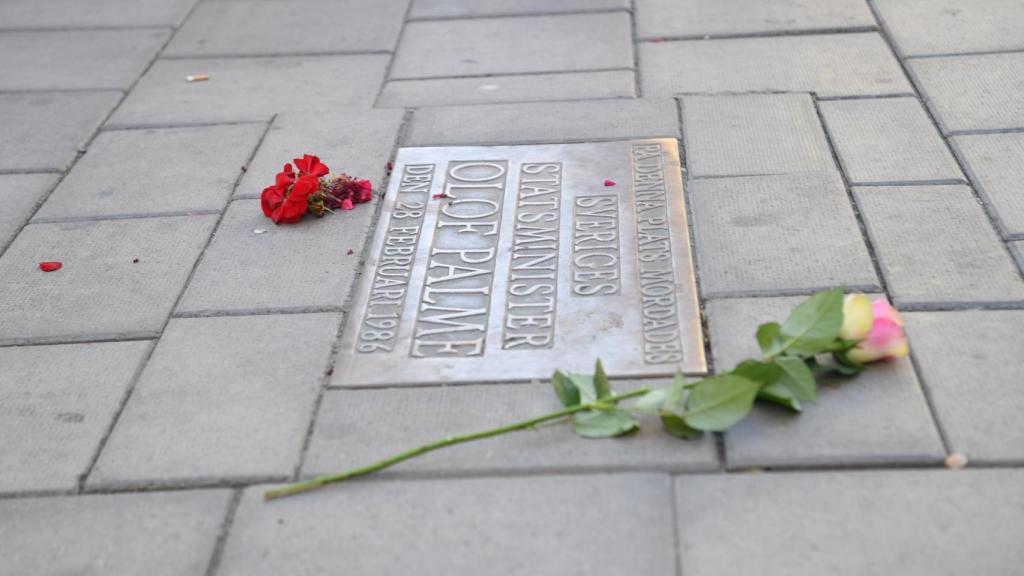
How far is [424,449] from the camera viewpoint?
7.67 ft

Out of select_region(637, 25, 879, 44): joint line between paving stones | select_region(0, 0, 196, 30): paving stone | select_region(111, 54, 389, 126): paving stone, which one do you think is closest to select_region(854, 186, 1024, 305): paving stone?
select_region(637, 25, 879, 44): joint line between paving stones

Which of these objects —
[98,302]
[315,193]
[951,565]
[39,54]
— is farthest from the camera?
[39,54]

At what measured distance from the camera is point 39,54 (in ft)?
15.9

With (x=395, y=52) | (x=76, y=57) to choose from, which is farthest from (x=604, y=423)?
(x=76, y=57)

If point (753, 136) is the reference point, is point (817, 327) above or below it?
below

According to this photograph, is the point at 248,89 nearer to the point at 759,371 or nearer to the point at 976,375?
the point at 759,371

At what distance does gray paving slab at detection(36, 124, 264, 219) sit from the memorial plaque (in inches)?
23.3

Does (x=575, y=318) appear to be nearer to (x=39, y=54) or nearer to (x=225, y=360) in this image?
(x=225, y=360)

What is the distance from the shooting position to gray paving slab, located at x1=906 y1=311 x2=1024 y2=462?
7.59 ft

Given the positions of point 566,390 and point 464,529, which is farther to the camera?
point 566,390

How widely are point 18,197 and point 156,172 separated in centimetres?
44

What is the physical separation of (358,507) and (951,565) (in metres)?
1.10

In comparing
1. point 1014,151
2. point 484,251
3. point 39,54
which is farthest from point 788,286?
point 39,54

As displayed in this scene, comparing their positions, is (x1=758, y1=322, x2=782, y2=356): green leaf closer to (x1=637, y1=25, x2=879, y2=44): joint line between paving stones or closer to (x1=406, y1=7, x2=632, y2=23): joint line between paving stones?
(x1=637, y1=25, x2=879, y2=44): joint line between paving stones
